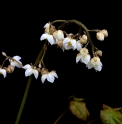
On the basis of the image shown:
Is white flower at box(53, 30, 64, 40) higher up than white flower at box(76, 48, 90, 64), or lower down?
higher up

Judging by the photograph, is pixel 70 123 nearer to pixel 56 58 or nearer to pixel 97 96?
pixel 97 96

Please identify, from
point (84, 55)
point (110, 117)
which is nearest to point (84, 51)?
point (84, 55)

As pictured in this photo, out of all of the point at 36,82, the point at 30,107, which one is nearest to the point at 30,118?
the point at 30,107

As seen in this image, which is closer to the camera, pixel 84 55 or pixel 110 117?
pixel 84 55

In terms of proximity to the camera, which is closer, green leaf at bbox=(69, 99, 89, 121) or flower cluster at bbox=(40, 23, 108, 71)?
flower cluster at bbox=(40, 23, 108, 71)

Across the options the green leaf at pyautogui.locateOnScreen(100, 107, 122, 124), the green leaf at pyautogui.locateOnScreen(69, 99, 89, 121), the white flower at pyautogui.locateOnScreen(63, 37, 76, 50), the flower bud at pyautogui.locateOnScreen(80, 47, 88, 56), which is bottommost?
the green leaf at pyautogui.locateOnScreen(100, 107, 122, 124)

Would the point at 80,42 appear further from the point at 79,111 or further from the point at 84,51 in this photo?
the point at 79,111

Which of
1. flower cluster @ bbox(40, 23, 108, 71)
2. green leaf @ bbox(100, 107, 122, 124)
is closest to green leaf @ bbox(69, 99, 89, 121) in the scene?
green leaf @ bbox(100, 107, 122, 124)

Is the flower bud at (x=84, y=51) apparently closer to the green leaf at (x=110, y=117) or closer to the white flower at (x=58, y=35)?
the white flower at (x=58, y=35)

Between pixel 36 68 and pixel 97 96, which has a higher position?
pixel 36 68

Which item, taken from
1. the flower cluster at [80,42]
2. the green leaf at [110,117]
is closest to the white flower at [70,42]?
the flower cluster at [80,42]

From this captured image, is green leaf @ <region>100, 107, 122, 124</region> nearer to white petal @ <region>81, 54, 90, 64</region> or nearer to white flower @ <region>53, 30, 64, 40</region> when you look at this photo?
white petal @ <region>81, 54, 90, 64</region>
